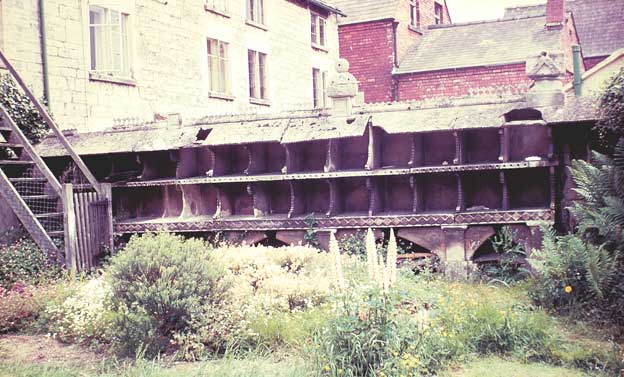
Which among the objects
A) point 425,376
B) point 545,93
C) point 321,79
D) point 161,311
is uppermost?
point 321,79

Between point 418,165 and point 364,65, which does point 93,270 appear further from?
point 364,65

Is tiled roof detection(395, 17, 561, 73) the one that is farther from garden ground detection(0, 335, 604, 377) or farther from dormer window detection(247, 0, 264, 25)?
garden ground detection(0, 335, 604, 377)

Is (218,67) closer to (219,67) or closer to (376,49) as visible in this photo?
(219,67)

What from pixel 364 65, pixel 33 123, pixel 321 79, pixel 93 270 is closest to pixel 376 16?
pixel 364 65

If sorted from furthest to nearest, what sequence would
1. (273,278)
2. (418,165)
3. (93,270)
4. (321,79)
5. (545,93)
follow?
(321,79) → (93,270) → (418,165) → (545,93) → (273,278)

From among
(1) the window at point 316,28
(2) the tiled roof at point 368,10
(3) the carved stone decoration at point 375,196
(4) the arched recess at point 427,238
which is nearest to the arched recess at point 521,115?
(4) the arched recess at point 427,238

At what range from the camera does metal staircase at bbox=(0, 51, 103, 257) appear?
10836mm

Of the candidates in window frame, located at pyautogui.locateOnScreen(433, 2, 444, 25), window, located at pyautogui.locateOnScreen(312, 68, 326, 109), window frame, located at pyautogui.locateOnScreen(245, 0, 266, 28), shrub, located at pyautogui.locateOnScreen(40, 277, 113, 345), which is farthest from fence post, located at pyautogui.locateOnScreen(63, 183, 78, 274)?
window frame, located at pyautogui.locateOnScreen(433, 2, 444, 25)

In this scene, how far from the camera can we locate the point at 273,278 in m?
8.25

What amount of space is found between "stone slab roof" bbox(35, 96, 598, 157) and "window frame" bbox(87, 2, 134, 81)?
296 cm

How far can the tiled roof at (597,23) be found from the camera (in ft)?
114

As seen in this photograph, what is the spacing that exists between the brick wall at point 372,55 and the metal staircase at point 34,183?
653 inches

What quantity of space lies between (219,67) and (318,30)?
6795 mm

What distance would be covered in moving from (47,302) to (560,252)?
671cm
